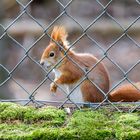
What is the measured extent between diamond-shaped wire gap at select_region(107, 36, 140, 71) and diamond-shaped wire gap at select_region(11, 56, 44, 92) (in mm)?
1034

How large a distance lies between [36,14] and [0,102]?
10697 millimetres

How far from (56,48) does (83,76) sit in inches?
11.5

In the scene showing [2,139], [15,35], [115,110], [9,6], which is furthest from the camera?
[9,6]

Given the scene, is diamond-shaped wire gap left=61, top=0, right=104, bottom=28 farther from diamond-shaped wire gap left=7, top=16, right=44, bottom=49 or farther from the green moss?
the green moss

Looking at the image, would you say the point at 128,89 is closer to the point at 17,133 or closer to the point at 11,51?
the point at 17,133

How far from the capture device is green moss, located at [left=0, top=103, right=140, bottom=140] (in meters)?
3.79

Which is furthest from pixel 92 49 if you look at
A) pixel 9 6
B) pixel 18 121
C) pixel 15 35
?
pixel 18 121

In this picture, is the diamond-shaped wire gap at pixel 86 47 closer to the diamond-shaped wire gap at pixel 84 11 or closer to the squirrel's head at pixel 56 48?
the diamond-shaped wire gap at pixel 84 11

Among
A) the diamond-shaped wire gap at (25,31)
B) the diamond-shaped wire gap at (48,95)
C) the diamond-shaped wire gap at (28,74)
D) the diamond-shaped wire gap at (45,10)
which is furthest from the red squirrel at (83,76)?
the diamond-shaped wire gap at (45,10)

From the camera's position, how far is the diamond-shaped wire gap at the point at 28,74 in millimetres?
10938

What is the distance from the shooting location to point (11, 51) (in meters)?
13.2

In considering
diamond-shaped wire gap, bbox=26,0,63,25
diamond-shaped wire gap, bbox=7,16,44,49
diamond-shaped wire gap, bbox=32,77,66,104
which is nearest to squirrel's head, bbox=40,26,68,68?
diamond-shaped wire gap, bbox=32,77,66,104

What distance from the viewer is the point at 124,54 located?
1222cm

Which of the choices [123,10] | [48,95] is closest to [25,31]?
[123,10]
